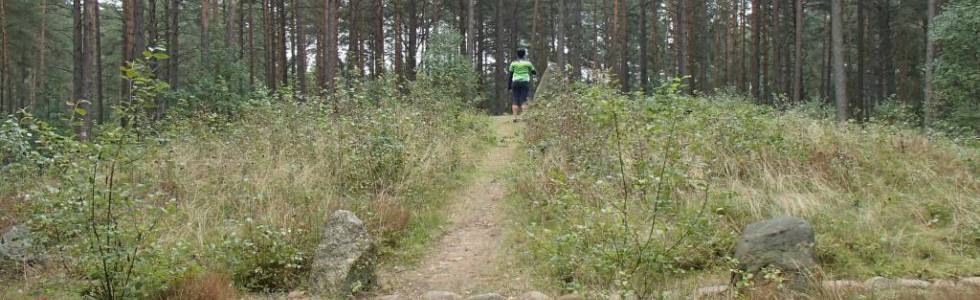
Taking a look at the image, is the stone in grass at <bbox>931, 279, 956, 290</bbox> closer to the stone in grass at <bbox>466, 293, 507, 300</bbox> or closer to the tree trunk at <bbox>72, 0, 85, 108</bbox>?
the stone in grass at <bbox>466, 293, 507, 300</bbox>

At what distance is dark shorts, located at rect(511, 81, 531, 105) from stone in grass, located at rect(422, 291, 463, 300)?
8.21 m

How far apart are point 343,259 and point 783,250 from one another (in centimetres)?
330

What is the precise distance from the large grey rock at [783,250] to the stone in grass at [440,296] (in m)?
2.07

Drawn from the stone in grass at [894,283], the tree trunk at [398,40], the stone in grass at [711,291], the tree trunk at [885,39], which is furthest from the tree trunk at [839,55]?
the stone in grass at [711,291]

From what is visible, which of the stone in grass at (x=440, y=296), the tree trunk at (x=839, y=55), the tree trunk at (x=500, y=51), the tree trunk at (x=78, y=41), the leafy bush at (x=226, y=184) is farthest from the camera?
the tree trunk at (x=500, y=51)

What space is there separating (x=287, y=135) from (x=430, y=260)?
3299mm

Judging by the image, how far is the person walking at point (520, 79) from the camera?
12078mm

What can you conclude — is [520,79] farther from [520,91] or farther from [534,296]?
[534,296]

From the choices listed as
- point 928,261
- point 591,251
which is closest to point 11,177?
point 591,251

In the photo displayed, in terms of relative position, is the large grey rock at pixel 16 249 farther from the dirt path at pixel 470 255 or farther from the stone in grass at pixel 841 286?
the stone in grass at pixel 841 286

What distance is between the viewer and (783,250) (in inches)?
165

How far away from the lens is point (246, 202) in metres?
5.63

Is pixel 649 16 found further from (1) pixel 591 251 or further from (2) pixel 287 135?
(1) pixel 591 251

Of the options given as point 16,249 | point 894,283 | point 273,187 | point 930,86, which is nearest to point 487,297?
point 273,187
